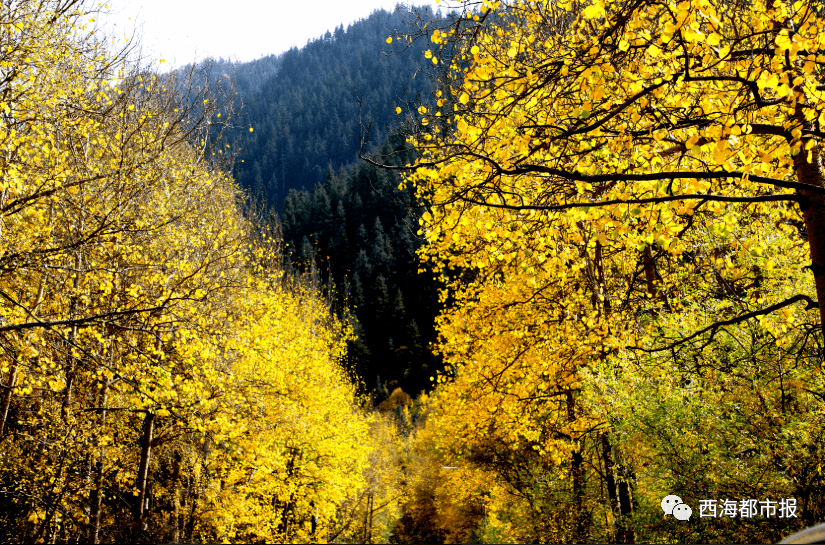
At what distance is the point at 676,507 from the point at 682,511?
7 cm

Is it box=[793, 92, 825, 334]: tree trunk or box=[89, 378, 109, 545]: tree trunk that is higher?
box=[793, 92, 825, 334]: tree trunk

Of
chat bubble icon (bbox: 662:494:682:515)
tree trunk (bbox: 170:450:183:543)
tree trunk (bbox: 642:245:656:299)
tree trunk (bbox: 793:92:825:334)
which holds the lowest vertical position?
tree trunk (bbox: 170:450:183:543)

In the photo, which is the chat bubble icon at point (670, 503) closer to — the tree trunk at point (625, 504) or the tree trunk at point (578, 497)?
the tree trunk at point (625, 504)

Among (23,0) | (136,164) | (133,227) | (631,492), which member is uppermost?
(23,0)

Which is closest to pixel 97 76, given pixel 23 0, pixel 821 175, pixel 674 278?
pixel 23 0

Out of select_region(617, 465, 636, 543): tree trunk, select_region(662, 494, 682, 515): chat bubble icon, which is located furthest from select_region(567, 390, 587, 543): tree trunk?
select_region(662, 494, 682, 515): chat bubble icon

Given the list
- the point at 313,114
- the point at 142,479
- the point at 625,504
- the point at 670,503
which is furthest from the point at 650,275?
the point at 313,114

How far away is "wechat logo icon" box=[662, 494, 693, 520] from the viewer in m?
5.58

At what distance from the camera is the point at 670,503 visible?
5.74m

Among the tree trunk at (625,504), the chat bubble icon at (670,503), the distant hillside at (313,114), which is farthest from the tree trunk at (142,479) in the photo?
the distant hillside at (313,114)

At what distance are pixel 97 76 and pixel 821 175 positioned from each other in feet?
33.5

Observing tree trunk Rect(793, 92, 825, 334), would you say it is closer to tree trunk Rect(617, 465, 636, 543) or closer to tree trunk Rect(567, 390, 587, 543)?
tree trunk Rect(617, 465, 636, 543)

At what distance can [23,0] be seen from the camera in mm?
6539

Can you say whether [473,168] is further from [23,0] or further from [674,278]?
[23,0]
